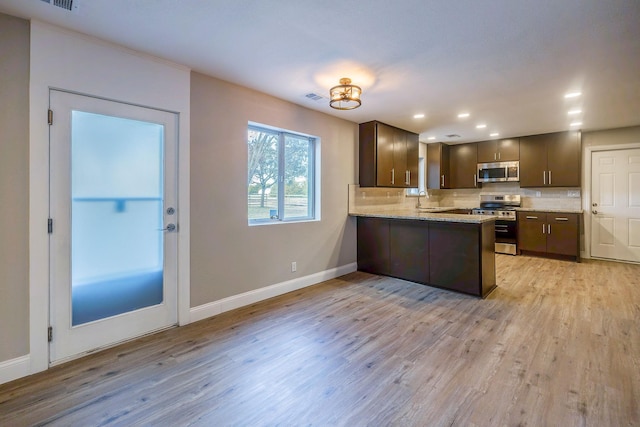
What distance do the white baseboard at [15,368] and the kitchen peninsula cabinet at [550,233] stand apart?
7.29 metres

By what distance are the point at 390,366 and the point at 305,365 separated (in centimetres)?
63

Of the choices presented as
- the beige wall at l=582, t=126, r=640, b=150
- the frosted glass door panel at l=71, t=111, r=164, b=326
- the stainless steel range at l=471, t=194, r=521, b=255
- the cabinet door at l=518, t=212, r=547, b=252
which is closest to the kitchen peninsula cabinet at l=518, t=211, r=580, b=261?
the cabinet door at l=518, t=212, r=547, b=252

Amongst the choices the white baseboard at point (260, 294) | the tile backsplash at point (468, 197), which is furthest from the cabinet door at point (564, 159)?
the white baseboard at point (260, 294)

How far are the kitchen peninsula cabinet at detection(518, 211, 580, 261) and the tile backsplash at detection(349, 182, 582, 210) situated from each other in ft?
1.94

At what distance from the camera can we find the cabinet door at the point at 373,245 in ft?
14.7

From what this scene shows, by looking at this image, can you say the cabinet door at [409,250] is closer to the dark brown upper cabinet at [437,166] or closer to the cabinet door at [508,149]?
the dark brown upper cabinet at [437,166]

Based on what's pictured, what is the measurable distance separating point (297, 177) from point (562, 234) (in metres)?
5.14

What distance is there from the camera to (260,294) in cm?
350

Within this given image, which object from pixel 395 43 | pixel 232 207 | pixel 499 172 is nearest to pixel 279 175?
pixel 232 207

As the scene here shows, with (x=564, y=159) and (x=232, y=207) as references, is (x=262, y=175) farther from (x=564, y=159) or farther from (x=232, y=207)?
(x=564, y=159)

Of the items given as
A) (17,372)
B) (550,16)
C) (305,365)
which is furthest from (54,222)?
(550,16)

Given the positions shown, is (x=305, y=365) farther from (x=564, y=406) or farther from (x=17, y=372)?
(x=17, y=372)

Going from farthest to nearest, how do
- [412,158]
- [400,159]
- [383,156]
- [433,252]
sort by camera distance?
1. [412,158]
2. [400,159]
3. [383,156]
4. [433,252]

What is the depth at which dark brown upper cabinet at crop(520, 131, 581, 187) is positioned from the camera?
5484mm
